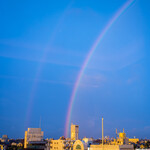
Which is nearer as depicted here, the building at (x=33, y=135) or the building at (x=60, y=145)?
the building at (x=60, y=145)

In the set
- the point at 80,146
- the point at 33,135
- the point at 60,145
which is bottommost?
the point at 60,145

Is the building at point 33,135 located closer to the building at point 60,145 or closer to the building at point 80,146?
the building at point 60,145

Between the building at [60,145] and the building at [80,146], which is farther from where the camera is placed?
the building at [60,145]

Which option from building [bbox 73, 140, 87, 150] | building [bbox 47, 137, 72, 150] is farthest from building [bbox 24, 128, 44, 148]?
building [bbox 73, 140, 87, 150]

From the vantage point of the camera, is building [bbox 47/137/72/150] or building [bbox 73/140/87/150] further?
building [bbox 47/137/72/150]

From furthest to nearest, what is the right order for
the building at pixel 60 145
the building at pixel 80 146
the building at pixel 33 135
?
the building at pixel 33 135 < the building at pixel 60 145 < the building at pixel 80 146

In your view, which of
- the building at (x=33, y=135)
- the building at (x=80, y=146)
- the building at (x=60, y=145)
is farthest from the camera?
the building at (x=33, y=135)

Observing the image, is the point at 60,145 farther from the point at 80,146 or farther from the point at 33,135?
the point at 33,135

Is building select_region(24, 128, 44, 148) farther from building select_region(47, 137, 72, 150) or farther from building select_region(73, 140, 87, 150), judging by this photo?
building select_region(73, 140, 87, 150)

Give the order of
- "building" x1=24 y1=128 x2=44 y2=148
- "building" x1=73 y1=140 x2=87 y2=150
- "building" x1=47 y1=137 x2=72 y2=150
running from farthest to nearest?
"building" x1=24 y1=128 x2=44 y2=148, "building" x1=47 y1=137 x2=72 y2=150, "building" x1=73 y1=140 x2=87 y2=150

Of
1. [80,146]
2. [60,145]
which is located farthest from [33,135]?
[80,146]

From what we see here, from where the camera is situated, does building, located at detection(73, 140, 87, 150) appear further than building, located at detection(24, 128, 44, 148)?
No

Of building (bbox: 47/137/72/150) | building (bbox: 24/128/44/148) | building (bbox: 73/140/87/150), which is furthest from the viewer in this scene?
building (bbox: 24/128/44/148)

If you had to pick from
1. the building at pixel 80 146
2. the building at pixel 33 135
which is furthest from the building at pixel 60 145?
the building at pixel 33 135
